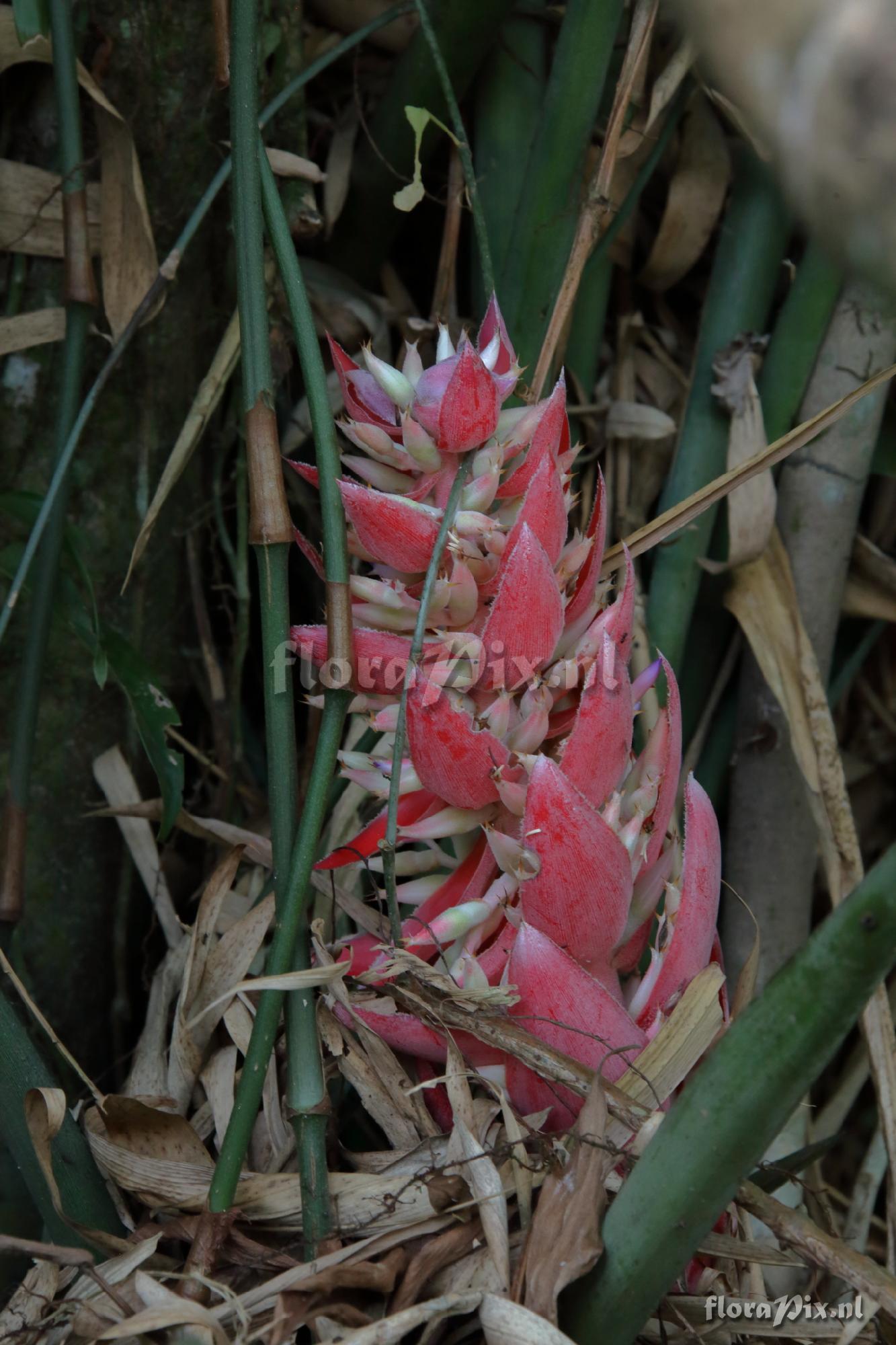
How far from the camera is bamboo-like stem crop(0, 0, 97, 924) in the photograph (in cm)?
63

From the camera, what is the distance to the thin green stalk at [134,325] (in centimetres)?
63

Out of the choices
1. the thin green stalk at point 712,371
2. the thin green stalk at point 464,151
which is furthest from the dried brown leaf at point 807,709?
the thin green stalk at point 464,151

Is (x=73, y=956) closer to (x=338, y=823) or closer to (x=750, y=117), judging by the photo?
(x=338, y=823)

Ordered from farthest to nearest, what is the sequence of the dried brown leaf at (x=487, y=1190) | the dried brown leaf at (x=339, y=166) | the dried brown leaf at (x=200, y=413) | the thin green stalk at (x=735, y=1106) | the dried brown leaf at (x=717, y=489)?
the dried brown leaf at (x=339, y=166) < the dried brown leaf at (x=200, y=413) < the dried brown leaf at (x=717, y=489) < the dried brown leaf at (x=487, y=1190) < the thin green stalk at (x=735, y=1106)

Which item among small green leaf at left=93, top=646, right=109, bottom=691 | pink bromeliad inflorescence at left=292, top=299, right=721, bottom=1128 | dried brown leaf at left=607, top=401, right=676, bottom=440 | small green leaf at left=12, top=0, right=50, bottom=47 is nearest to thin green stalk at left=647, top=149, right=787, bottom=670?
dried brown leaf at left=607, top=401, right=676, bottom=440

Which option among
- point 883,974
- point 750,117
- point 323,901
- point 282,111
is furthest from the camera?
point 282,111

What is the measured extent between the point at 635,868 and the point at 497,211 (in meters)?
0.51

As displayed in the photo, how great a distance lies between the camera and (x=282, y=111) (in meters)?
0.80

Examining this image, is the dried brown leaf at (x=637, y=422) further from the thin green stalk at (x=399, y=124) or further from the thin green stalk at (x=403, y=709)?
the thin green stalk at (x=403, y=709)

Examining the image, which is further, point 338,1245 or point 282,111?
point 282,111

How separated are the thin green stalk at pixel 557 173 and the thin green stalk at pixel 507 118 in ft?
0.18

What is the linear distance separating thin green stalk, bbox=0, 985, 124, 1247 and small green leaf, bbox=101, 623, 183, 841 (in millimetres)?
160

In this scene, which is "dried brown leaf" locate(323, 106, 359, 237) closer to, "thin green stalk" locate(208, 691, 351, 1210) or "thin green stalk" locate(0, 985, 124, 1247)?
"thin green stalk" locate(208, 691, 351, 1210)

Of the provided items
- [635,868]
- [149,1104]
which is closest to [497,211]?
[635,868]
